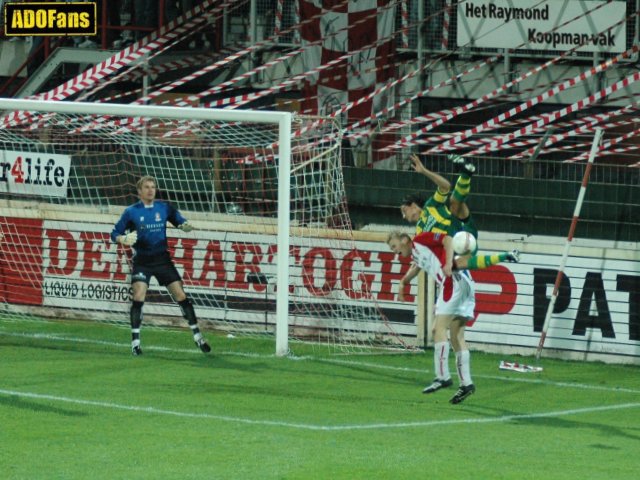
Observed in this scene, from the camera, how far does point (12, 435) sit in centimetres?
1047

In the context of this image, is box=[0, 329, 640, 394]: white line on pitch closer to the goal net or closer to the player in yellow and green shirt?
the goal net

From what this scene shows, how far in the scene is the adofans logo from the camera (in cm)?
1953

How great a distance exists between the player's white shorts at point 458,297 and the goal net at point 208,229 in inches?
123

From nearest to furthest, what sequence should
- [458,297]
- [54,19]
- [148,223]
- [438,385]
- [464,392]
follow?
[464,392] → [458,297] → [438,385] → [148,223] → [54,19]

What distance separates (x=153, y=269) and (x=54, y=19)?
559 cm

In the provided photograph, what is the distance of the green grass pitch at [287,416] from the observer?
9.56 m

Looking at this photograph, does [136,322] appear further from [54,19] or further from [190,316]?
[54,19]

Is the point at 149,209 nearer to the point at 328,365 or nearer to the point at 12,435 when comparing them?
the point at 328,365

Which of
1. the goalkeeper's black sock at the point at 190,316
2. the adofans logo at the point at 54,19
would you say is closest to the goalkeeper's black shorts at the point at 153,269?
the goalkeeper's black sock at the point at 190,316

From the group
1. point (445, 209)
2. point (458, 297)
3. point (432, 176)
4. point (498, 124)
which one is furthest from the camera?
point (498, 124)

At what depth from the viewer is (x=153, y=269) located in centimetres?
1552

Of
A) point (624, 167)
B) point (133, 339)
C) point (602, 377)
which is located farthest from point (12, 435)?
point (624, 167)

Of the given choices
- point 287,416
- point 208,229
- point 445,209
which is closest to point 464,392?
point 287,416

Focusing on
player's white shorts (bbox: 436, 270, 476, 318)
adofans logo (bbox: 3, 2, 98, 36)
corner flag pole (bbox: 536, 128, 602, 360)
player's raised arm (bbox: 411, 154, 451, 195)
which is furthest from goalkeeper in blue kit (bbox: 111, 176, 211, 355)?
adofans logo (bbox: 3, 2, 98, 36)
